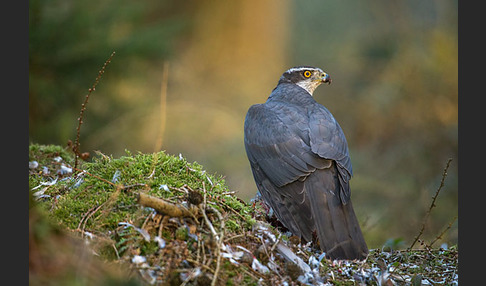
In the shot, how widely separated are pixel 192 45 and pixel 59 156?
26.6 feet

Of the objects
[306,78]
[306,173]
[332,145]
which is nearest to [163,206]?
[306,173]

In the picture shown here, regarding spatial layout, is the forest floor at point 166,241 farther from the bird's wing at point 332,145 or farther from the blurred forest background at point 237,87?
the blurred forest background at point 237,87

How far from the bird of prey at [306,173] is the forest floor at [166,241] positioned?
228 mm

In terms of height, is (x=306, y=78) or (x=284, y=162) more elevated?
(x=306, y=78)

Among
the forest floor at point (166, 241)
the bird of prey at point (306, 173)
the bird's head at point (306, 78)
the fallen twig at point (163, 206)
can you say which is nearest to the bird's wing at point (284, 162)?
the bird of prey at point (306, 173)

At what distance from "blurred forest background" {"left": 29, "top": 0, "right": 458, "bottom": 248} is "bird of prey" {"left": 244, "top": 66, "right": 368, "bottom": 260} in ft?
6.21

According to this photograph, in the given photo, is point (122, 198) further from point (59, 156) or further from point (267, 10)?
point (267, 10)

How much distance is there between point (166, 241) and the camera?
9.84 feet

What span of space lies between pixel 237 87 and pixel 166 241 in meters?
9.59

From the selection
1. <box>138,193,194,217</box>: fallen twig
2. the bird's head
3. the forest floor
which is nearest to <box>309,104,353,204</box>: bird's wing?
the forest floor

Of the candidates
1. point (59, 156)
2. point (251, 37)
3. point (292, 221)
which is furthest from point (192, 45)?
point (292, 221)

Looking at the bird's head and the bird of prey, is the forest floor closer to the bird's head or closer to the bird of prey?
the bird of prey

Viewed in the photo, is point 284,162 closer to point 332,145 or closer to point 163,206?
point 332,145

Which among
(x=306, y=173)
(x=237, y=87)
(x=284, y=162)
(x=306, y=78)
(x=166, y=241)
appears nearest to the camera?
(x=166, y=241)
